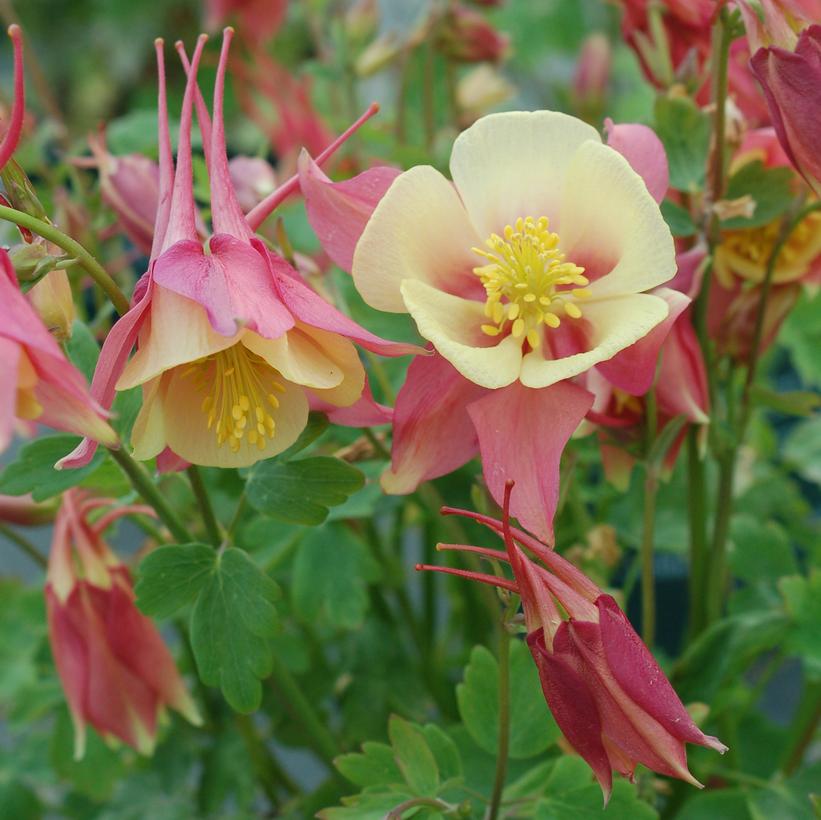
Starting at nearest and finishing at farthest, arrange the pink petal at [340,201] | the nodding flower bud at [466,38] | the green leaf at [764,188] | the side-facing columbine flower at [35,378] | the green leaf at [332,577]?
the side-facing columbine flower at [35,378] → the pink petal at [340,201] → the green leaf at [764,188] → the green leaf at [332,577] → the nodding flower bud at [466,38]

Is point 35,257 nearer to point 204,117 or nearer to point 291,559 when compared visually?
point 204,117

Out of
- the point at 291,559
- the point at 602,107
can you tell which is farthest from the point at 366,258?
the point at 602,107

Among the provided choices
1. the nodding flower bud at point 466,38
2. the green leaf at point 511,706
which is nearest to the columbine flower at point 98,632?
the green leaf at point 511,706

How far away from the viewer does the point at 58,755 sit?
0.71 meters

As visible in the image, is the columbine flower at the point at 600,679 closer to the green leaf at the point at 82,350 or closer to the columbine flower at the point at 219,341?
the columbine flower at the point at 219,341

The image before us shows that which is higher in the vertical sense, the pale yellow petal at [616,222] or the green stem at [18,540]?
the pale yellow petal at [616,222]

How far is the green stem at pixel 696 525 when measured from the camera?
0.56 metres

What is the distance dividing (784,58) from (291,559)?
1.45 feet

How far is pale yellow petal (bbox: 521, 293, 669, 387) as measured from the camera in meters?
0.38

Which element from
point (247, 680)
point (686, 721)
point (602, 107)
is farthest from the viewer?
point (602, 107)

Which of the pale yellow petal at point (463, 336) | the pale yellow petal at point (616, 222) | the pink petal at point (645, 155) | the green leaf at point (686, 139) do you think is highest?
the green leaf at point (686, 139)

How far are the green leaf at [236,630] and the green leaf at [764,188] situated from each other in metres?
0.28

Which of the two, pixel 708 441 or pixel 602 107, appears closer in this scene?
pixel 708 441

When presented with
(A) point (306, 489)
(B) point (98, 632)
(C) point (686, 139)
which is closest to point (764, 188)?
(C) point (686, 139)
